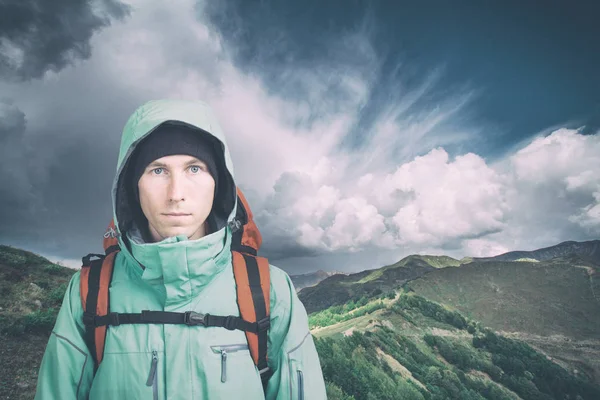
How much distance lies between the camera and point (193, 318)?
208 centimetres

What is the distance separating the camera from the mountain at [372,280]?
48.8 metres

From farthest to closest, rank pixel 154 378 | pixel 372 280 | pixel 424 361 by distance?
pixel 372 280 < pixel 424 361 < pixel 154 378

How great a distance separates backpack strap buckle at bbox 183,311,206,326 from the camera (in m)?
2.07

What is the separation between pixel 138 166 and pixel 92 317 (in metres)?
1.24

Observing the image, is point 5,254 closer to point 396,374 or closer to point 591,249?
point 396,374

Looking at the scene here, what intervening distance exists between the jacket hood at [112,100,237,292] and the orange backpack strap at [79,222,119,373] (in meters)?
0.22

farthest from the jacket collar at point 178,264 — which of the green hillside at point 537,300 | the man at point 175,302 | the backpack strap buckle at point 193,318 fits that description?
the green hillside at point 537,300

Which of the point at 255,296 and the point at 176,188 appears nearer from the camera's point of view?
the point at 176,188

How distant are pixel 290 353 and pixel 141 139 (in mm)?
2172

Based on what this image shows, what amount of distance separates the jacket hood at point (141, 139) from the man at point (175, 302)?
0.04 feet

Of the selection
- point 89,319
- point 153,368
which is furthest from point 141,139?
point 153,368

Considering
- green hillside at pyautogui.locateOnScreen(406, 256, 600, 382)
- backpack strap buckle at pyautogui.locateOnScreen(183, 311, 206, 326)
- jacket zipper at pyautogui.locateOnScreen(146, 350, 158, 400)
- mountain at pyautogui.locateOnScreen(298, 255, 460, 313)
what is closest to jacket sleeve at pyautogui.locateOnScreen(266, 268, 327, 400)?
backpack strap buckle at pyautogui.locateOnScreen(183, 311, 206, 326)

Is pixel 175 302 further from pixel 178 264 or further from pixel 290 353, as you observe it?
pixel 290 353

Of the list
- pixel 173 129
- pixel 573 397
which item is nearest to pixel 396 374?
pixel 173 129
